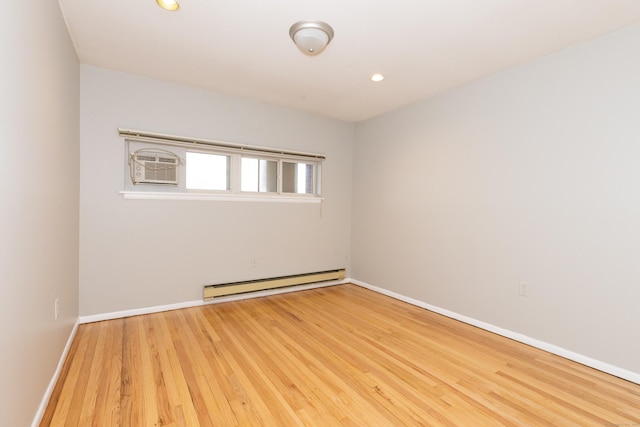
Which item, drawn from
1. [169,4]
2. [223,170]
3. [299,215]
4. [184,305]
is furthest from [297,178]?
[169,4]

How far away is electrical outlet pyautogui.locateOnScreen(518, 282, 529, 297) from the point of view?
2678 mm

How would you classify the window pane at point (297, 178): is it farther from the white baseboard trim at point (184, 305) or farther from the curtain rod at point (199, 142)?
the white baseboard trim at point (184, 305)

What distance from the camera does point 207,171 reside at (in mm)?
3594

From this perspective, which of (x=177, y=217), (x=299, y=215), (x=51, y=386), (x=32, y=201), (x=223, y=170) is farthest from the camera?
(x=299, y=215)

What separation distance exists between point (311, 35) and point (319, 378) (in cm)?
242

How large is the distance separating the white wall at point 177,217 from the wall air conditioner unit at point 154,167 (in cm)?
15

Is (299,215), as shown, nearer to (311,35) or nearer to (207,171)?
(207,171)

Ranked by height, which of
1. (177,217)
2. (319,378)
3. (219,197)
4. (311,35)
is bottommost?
(319,378)

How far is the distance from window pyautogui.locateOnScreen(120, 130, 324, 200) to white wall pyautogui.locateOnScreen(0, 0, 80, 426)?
0.80 m

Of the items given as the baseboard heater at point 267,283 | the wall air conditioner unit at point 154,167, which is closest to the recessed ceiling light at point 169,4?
the wall air conditioner unit at point 154,167

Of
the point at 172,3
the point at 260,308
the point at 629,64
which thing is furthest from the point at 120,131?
the point at 629,64

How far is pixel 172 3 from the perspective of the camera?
1.98 metres

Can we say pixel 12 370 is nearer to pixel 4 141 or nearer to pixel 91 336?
pixel 4 141

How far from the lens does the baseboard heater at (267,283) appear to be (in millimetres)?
3516
